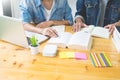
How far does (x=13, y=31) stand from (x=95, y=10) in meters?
1.11

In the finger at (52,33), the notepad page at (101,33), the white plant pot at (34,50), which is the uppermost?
the finger at (52,33)

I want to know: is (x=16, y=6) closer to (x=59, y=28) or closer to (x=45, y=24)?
(x=45, y=24)

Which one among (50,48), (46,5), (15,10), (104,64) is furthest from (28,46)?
(15,10)

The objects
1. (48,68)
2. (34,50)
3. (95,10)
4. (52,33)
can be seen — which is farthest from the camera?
(95,10)

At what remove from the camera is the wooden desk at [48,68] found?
40.8 inches

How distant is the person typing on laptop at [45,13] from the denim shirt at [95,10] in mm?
225

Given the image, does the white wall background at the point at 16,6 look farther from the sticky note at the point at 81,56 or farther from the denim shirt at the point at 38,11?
the sticky note at the point at 81,56

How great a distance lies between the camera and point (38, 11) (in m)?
1.88

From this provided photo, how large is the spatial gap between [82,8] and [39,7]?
1.78ft

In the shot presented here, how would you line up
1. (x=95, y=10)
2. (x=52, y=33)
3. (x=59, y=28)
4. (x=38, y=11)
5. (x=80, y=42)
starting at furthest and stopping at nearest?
(x=95, y=10) → (x=38, y=11) → (x=59, y=28) → (x=52, y=33) → (x=80, y=42)

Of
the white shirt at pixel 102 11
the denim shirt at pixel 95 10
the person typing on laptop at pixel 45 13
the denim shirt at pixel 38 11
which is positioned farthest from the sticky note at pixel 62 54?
the white shirt at pixel 102 11

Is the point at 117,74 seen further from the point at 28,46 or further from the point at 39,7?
the point at 39,7

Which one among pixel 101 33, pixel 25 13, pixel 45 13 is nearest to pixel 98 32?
pixel 101 33

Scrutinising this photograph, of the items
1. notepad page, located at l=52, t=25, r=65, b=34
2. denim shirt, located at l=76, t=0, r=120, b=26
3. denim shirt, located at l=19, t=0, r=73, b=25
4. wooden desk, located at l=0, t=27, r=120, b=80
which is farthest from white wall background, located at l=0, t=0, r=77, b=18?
wooden desk, located at l=0, t=27, r=120, b=80
